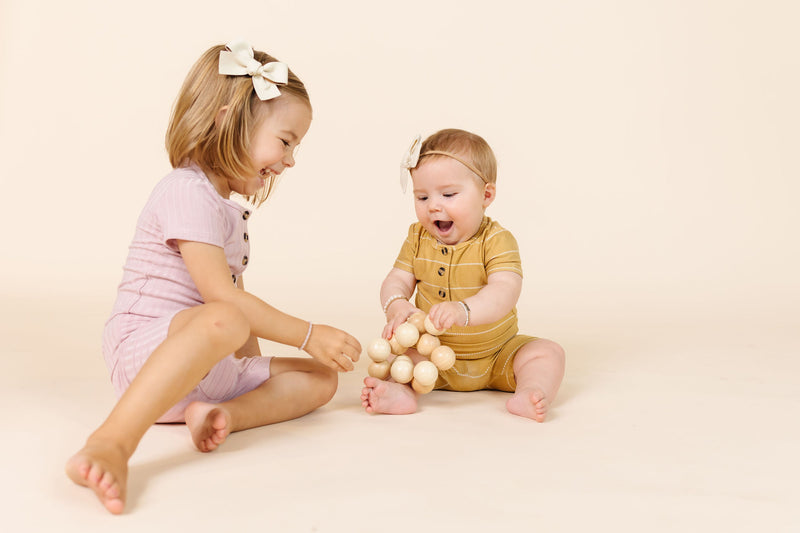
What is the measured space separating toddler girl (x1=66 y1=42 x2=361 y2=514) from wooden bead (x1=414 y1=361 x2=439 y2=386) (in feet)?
0.72

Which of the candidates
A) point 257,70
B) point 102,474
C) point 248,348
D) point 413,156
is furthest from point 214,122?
point 102,474

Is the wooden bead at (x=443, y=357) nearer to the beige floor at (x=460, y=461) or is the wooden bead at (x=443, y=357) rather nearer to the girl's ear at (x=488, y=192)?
the beige floor at (x=460, y=461)

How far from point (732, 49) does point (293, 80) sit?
3.00 metres

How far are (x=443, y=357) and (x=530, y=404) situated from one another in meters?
0.25

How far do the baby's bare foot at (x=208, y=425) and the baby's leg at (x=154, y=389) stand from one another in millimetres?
91

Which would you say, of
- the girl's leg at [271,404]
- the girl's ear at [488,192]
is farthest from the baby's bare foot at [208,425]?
the girl's ear at [488,192]

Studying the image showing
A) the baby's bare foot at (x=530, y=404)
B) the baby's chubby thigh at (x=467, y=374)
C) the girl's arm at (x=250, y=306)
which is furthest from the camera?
the baby's chubby thigh at (x=467, y=374)

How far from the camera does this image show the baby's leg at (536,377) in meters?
1.93

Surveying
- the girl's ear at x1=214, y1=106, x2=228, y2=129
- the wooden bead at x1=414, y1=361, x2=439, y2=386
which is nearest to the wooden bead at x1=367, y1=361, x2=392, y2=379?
the wooden bead at x1=414, y1=361, x2=439, y2=386

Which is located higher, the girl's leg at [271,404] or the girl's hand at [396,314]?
the girl's hand at [396,314]

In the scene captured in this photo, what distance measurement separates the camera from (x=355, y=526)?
1.29 m

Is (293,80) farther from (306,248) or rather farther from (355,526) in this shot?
(306,248)

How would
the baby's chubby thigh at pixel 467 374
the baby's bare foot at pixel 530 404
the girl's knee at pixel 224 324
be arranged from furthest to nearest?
1. the baby's chubby thigh at pixel 467 374
2. the baby's bare foot at pixel 530 404
3. the girl's knee at pixel 224 324

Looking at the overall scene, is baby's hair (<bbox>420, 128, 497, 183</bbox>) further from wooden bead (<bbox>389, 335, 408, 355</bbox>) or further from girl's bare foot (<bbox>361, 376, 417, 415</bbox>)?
girl's bare foot (<bbox>361, 376, 417, 415</bbox>)
